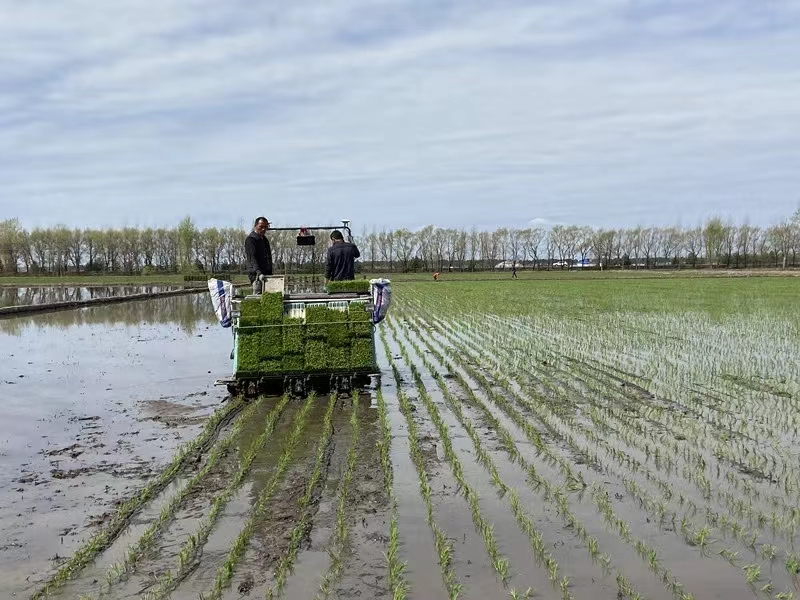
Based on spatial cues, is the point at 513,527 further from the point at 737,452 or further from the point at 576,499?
the point at 737,452

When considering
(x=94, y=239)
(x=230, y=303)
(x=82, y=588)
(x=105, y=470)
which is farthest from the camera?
(x=94, y=239)

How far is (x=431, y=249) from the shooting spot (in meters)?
104

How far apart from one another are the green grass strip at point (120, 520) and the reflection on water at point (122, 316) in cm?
1345

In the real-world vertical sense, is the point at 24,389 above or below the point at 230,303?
below

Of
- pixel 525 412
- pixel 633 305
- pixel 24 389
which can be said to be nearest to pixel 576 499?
pixel 525 412

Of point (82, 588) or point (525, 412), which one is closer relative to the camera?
point (82, 588)

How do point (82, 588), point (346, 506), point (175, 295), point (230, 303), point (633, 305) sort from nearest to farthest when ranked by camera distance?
point (82, 588) < point (346, 506) < point (230, 303) < point (633, 305) < point (175, 295)

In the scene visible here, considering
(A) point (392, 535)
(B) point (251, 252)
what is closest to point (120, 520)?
(A) point (392, 535)

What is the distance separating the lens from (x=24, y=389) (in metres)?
11.2

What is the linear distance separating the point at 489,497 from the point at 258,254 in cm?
647

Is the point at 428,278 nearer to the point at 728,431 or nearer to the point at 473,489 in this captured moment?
the point at 728,431

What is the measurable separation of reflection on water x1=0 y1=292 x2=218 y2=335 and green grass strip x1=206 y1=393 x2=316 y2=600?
1342 centimetres

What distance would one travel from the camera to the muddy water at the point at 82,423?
5.20 m

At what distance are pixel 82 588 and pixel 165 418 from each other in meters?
4.81
